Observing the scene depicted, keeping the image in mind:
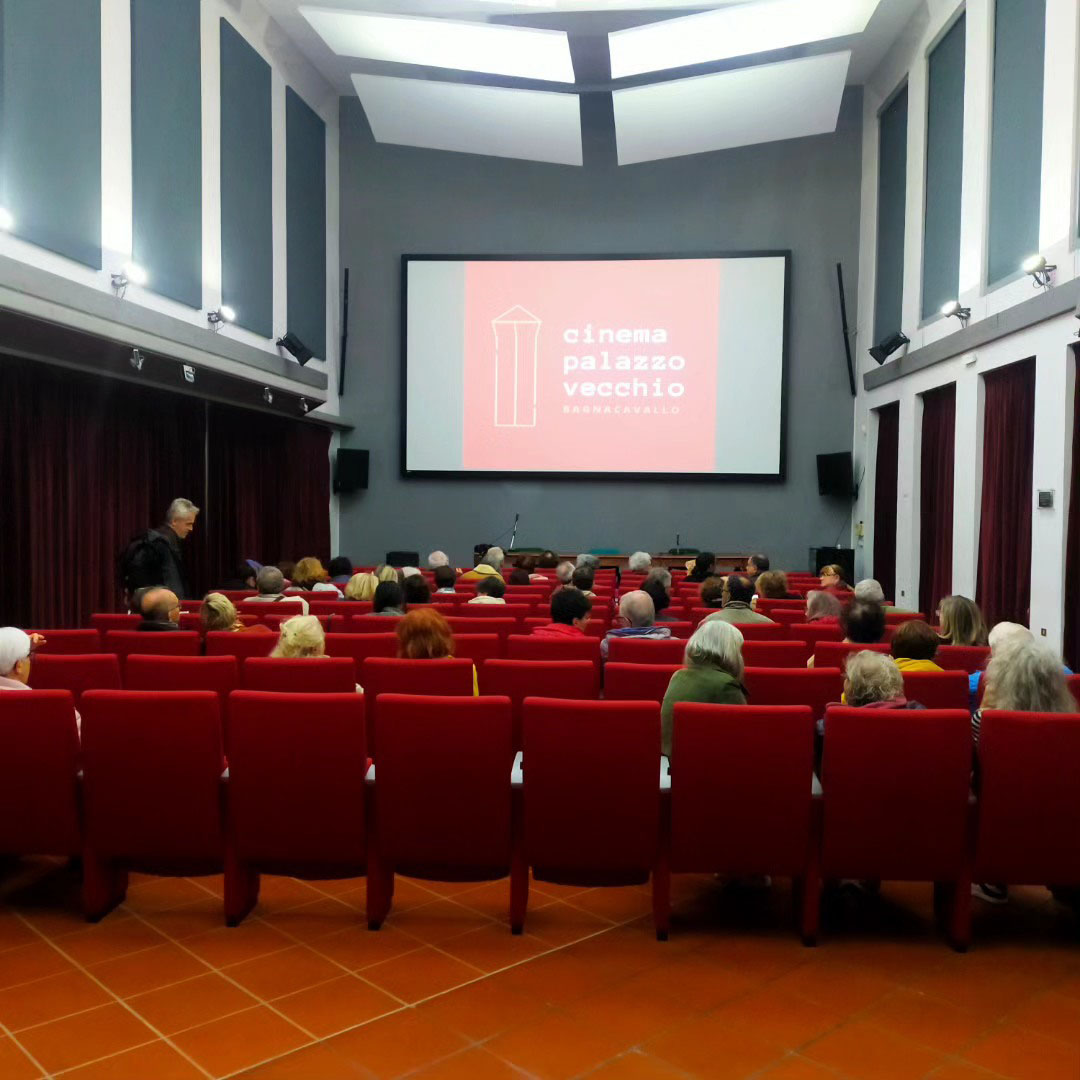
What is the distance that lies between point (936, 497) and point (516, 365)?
19.2ft

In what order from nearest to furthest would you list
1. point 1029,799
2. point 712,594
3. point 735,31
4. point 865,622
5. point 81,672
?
point 1029,799 → point 81,672 → point 865,622 → point 712,594 → point 735,31

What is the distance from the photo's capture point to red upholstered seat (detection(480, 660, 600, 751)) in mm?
3621

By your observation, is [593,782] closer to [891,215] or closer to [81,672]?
[81,672]

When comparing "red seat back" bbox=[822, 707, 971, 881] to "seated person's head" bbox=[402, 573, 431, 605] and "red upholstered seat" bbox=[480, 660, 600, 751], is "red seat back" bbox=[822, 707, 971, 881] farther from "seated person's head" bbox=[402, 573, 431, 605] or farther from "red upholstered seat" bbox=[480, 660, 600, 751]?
"seated person's head" bbox=[402, 573, 431, 605]

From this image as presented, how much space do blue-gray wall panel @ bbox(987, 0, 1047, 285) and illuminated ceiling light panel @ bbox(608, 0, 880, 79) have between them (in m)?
1.66

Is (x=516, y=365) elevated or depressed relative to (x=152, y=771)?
elevated

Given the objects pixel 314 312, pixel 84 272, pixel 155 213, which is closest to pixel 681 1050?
pixel 84 272

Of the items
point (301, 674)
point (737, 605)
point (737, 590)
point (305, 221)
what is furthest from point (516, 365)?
point (301, 674)

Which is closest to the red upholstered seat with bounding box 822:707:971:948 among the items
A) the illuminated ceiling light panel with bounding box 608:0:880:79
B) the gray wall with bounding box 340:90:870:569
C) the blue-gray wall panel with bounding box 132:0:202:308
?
the blue-gray wall panel with bounding box 132:0:202:308

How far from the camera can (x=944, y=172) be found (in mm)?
9984

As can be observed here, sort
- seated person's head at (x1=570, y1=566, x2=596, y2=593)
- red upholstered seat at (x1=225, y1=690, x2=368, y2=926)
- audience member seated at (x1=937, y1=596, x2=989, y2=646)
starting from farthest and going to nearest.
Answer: seated person's head at (x1=570, y1=566, x2=596, y2=593) < audience member seated at (x1=937, y1=596, x2=989, y2=646) < red upholstered seat at (x1=225, y1=690, x2=368, y2=926)

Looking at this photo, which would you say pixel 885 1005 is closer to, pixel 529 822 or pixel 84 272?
pixel 529 822

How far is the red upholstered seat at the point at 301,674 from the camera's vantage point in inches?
132

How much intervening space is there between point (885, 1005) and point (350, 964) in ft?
4.84
